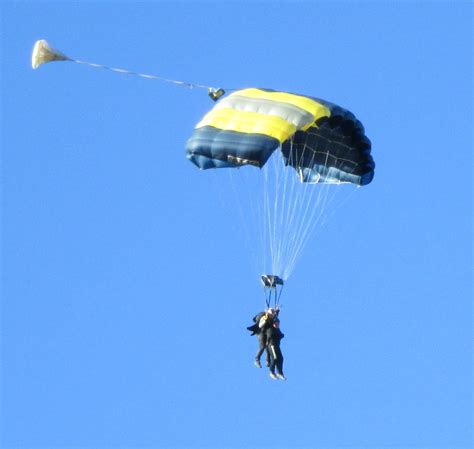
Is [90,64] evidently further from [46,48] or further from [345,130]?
[345,130]

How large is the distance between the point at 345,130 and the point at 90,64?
4449 mm

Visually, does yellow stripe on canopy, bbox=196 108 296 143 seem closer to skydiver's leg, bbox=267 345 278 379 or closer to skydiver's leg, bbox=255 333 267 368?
skydiver's leg, bbox=255 333 267 368

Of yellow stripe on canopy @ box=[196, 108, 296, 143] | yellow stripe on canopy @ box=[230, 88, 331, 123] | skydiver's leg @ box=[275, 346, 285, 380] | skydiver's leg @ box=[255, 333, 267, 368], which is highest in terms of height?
yellow stripe on canopy @ box=[230, 88, 331, 123]

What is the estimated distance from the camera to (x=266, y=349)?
4184 cm

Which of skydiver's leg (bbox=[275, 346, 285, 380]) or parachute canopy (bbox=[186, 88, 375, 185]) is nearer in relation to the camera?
parachute canopy (bbox=[186, 88, 375, 185])

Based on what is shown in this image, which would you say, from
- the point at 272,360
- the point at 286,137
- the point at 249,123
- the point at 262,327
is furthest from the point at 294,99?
the point at 272,360

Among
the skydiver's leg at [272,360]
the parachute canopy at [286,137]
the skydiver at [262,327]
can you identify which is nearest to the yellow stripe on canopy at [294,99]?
the parachute canopy at [286,137]

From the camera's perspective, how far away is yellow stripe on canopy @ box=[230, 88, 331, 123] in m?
41.7

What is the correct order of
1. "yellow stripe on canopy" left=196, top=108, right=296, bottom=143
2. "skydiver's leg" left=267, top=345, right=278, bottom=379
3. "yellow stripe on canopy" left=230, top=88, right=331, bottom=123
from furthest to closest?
"skydiver's leg" left=267, top=345, right=278, bottom=379 → "yellow stripe on canopy" left=230, top=88, right=331, bottom=123 → "yellow stripe on canopy" left=196, top=108, right=296, bottom=143

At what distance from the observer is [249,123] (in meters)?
41.5

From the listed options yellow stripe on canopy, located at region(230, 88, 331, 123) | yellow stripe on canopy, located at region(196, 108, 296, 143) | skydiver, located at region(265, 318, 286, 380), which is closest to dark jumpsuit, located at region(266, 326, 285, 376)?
skydiver, located at region(265, 318, 286, 380)

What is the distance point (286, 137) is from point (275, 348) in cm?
351

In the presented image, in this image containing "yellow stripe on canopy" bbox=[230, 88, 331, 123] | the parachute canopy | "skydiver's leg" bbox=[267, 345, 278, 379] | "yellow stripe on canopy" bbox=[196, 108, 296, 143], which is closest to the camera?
the parachute canopy

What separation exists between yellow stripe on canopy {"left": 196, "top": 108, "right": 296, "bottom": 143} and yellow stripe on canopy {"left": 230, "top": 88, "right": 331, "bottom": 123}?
533mm
